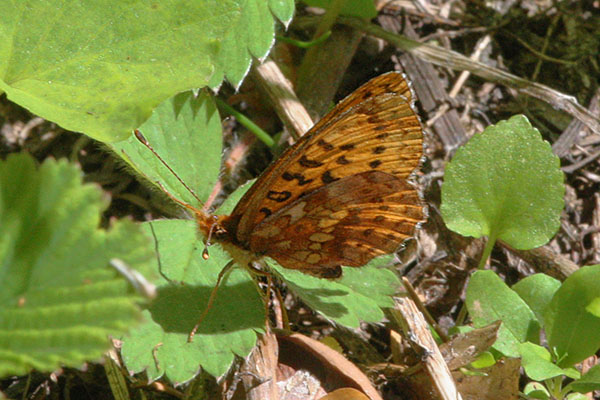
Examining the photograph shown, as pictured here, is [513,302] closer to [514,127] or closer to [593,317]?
[593,317]

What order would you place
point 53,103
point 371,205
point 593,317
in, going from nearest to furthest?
1. point 53,103
2. point 371,205
3. point 593,317

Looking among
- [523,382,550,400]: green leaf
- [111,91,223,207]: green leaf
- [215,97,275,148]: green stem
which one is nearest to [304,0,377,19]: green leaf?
[215,97,275,148]: green stem

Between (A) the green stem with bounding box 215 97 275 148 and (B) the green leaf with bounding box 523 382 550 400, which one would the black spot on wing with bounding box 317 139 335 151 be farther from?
(B) the green leaf with bounding box 523 382 550 400

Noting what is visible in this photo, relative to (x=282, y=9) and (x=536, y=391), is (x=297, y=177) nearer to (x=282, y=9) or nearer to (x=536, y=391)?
(x=282, y=9)

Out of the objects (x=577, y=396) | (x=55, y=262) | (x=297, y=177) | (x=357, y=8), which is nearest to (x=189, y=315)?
(x=297, y=177)

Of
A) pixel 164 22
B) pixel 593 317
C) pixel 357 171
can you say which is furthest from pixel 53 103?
pixel 593 317
